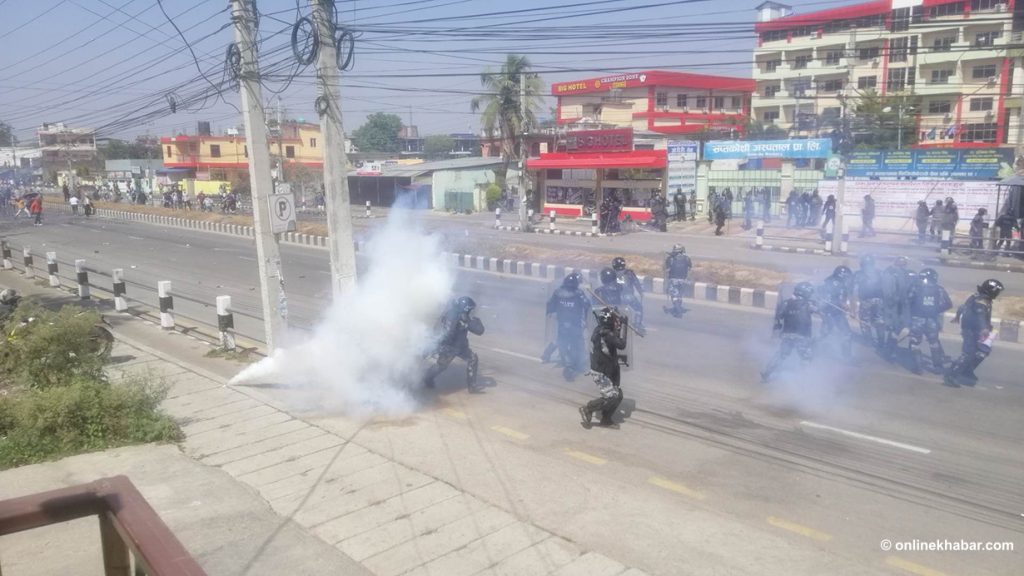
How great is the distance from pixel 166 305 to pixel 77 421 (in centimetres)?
570

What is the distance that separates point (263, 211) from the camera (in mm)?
9148

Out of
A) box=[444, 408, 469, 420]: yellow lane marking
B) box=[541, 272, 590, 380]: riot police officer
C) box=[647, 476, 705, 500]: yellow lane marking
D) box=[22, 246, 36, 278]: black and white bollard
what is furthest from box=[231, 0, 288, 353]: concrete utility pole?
box=[22, 246, 36, 278]: black and white bollard

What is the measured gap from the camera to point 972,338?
869 cm

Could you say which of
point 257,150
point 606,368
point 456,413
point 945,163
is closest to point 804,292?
point 606,368

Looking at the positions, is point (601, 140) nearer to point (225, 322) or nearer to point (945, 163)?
point (945, 163)

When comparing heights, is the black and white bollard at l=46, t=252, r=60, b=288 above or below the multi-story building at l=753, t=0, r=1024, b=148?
below

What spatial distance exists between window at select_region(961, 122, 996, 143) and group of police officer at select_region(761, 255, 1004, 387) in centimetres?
3804

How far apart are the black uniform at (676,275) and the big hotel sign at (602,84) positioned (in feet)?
116

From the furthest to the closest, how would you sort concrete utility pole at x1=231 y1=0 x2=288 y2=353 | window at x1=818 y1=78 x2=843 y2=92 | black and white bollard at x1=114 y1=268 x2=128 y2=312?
1. window at x1=818 y1=78 x2=843 y2=92
2. black and white bollard at x1=114 y1=268 x2=128 y2=312
3. concrete utility pole at x1=231 y1=0 x2=288 y2=353

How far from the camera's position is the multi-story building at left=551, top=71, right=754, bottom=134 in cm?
4662

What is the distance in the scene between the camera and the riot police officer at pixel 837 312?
32.4 ft

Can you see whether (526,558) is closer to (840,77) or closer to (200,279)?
(200,279)

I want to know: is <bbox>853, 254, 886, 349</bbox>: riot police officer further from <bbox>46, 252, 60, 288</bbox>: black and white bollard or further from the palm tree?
the palm tree

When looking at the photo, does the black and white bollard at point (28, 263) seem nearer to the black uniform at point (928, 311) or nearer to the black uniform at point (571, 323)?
the black uniform at point (571, 323)
